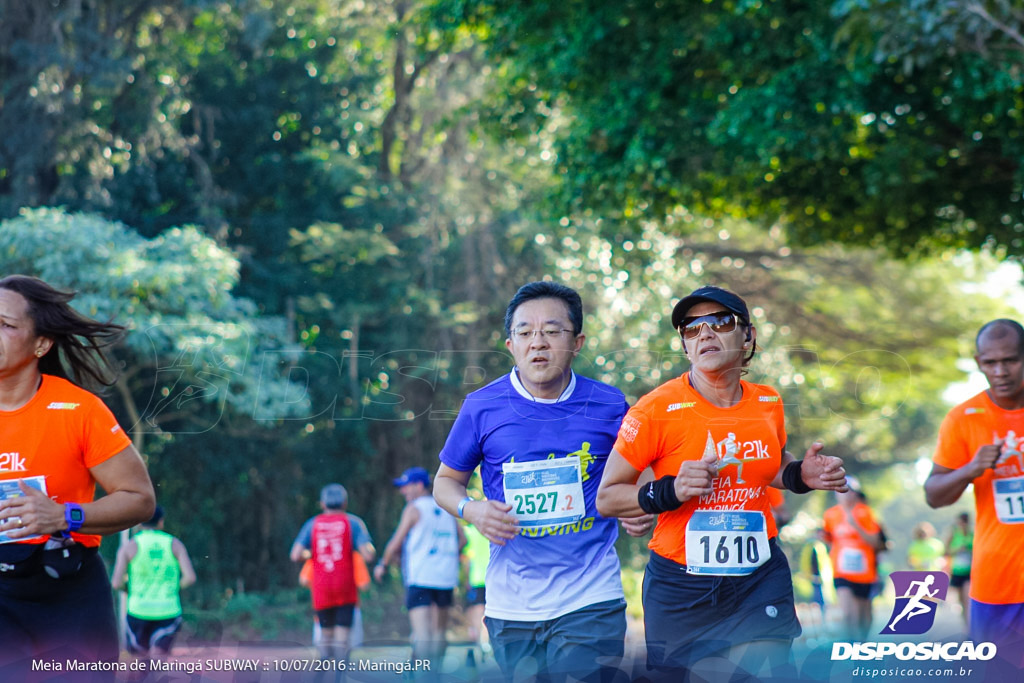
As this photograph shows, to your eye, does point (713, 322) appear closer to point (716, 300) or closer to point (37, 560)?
point (716, 300)

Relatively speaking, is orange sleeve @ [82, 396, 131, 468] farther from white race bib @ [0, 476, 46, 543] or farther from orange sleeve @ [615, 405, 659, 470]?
orange sleeve @ [615, 405, 659, 470]

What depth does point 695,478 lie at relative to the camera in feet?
11.9

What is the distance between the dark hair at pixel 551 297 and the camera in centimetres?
433

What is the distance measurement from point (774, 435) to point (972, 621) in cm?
165

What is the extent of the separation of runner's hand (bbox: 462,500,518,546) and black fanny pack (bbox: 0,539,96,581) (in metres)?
1.36

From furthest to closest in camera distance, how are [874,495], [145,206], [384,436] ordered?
1. [874,495]
2. [384,436]
3. [145,206]

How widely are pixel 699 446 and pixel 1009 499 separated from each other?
1759mm

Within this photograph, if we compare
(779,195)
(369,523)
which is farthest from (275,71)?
(779,195)

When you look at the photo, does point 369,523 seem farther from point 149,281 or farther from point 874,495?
point 874,495

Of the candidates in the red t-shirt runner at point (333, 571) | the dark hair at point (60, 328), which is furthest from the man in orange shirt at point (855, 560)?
the dark hair at point (60, 328)

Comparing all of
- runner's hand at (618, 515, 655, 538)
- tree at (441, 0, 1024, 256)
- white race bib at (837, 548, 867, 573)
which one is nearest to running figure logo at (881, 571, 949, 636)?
runner's hand at (618, 515, 655, 538)

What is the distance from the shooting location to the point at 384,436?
819 inches

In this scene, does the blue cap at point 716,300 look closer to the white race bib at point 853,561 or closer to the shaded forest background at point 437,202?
the shaded forest background at point 437,202

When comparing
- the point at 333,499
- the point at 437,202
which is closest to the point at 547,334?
the point at 333,499
